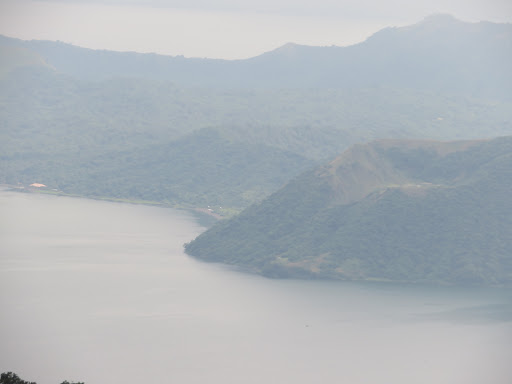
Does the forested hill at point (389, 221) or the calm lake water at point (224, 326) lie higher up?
the forested hill at point (389, 221)

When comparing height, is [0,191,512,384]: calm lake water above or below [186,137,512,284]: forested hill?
below

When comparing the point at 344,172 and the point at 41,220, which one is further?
the point at 41,220

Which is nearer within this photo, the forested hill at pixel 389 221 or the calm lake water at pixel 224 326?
the calm lake water at pixel 224 326

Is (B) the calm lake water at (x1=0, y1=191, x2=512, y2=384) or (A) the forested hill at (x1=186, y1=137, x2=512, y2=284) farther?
(A) the forested hill at (x1=186, y1=137, x2=512, y2=284)

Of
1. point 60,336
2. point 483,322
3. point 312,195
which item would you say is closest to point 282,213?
point 312,195

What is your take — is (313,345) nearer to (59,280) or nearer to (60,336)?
(60,336)
